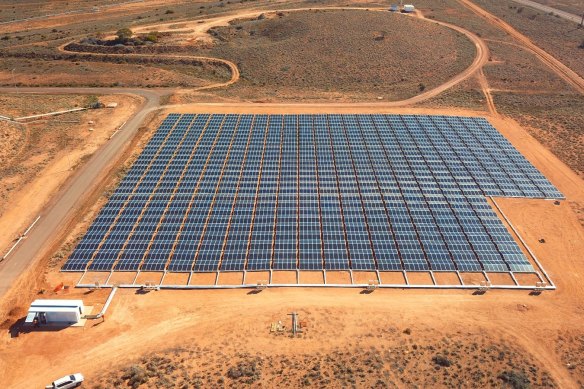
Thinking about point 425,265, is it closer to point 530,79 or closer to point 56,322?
point 56,322

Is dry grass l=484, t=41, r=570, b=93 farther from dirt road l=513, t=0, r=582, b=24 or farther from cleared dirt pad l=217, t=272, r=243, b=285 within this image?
cleared dirt pad l=217, t=272, r=243, b=285

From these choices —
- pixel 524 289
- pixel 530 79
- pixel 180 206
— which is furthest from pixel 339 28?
pixel 524 289

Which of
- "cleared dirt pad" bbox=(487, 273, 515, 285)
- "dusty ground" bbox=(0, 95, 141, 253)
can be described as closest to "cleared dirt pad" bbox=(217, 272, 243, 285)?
A: "dusty ground" bbox=(0, 95, 141, 253)

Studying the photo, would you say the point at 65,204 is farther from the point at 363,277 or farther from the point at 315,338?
the point at 363,277

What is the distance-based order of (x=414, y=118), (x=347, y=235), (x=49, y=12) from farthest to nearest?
1. (x=49, y=12)
2. (x=414, y=118)
3. (x=347, y=235)

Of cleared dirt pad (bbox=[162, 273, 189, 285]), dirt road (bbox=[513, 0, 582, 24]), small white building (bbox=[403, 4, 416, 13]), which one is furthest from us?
dirt road (bbox=[513, 0, 582, 24])

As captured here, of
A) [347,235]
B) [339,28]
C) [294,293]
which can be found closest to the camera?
[294,293]

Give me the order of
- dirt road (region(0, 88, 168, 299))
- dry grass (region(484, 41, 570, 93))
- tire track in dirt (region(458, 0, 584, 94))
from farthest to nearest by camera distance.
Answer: tire track in dirt (region(458, 0, 584, 94)), dry grass (region(484, 41, 570, 93)), dirt road (region(0, 88, 168, 299))
